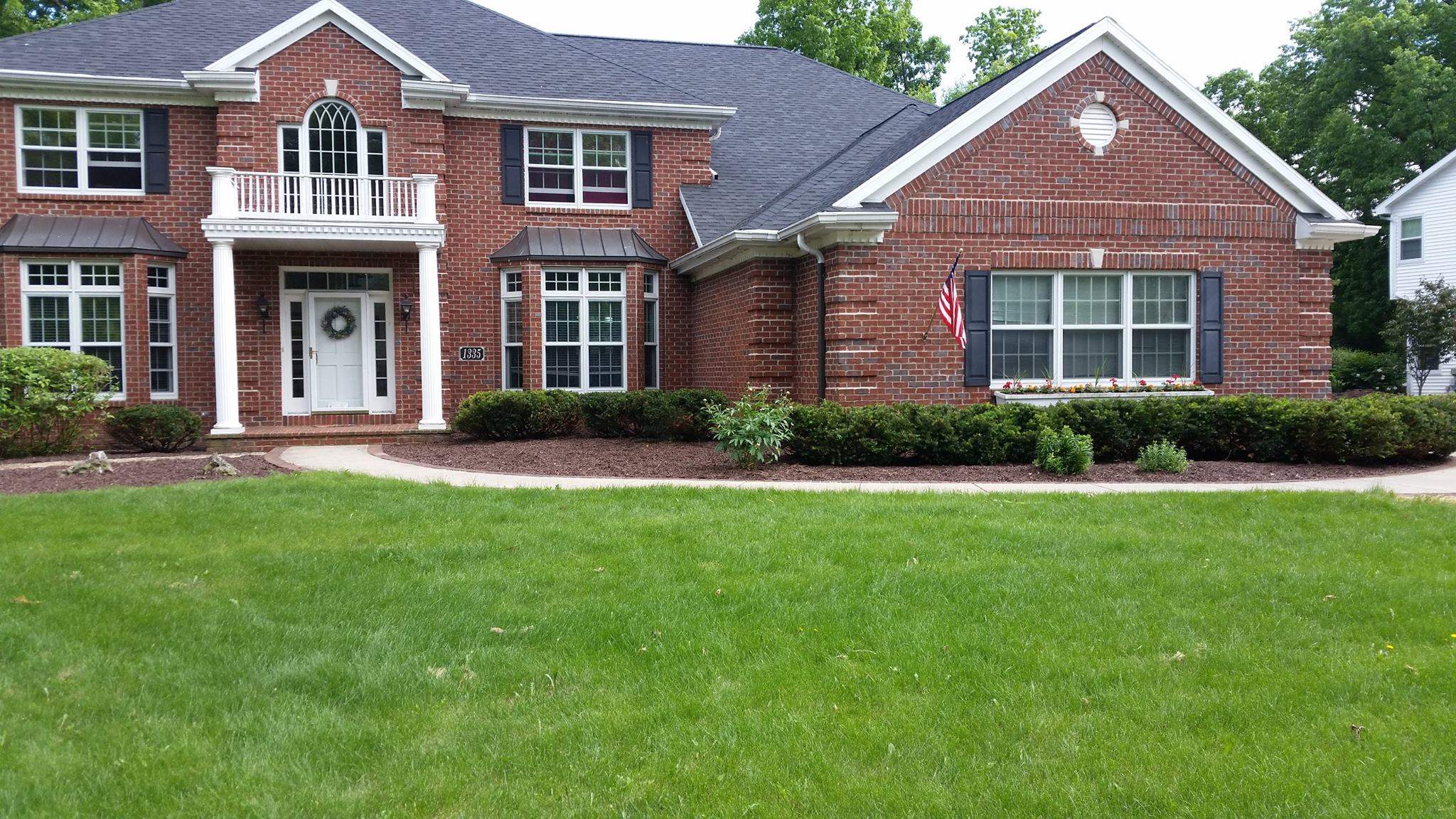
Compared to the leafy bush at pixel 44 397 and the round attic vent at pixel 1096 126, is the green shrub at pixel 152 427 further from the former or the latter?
the round attic vent at pixel 1096 126

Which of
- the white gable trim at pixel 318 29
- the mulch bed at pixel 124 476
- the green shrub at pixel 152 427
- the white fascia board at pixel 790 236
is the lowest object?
the mulch bed at pixel 124 476

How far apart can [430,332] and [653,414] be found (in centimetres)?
424

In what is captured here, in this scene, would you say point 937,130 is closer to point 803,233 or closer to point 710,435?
point 803,233

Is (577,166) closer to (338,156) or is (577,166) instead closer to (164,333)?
(338,156)

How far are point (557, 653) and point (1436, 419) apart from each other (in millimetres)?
11925

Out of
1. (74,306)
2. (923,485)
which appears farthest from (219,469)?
(923,485)

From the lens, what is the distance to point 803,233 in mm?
14109

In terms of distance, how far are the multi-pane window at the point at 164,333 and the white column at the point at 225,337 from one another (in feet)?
4.76

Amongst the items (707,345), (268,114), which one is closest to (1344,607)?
(707,345)

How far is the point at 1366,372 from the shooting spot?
32.0 m

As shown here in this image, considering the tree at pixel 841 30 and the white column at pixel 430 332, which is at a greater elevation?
the tree at pixel 841 30

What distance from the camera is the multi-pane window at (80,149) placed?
57.0 feet

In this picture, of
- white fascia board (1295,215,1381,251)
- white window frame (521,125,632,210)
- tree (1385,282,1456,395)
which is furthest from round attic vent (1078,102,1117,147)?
tree (1385,282,1456,395)

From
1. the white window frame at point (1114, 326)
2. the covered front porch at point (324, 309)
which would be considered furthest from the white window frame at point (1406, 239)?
the covered front porch at point (324, 309)
